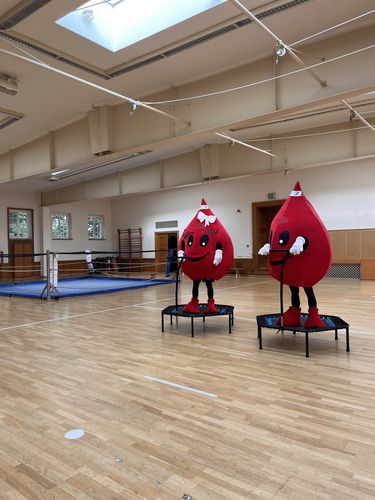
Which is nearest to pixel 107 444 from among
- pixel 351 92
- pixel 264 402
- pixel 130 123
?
pixel 264 402

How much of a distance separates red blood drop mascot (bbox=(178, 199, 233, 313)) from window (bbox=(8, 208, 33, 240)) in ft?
43.3

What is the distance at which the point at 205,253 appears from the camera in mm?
5695

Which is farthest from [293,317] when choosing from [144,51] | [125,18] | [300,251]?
[125,18]

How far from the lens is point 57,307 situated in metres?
8.27

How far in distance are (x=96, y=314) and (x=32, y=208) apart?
38.8 ft

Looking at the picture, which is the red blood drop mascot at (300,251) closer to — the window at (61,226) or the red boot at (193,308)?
the red boot at (193,308)

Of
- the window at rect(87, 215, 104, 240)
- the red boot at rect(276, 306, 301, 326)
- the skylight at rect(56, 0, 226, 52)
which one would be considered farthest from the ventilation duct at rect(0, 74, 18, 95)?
the window at rect(87, 215, 104, 240)

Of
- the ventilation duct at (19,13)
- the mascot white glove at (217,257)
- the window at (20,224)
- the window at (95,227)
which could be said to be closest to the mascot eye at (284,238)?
the mascot white glove at (217,257)

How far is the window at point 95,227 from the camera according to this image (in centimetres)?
1975

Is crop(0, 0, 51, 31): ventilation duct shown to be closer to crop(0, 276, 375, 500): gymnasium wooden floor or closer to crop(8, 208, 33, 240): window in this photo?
crop(0, 276, 375, 500): gymnasium wooden floor

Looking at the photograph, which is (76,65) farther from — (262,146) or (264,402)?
(262,146)

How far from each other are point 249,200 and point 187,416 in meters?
13.4

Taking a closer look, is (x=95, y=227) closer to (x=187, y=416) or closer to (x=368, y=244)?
(x=368, y=244)

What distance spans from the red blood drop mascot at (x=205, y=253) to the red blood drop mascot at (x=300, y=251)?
1.11m
